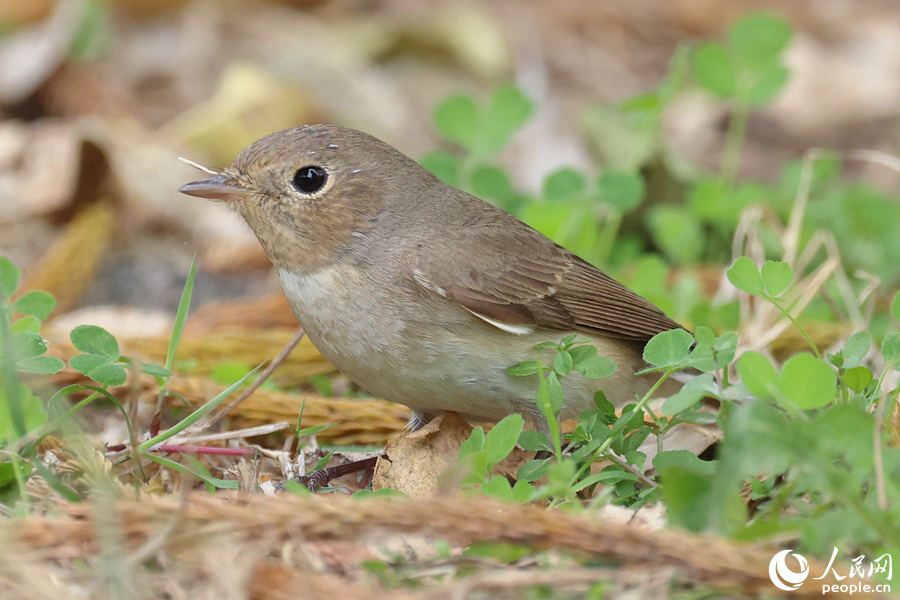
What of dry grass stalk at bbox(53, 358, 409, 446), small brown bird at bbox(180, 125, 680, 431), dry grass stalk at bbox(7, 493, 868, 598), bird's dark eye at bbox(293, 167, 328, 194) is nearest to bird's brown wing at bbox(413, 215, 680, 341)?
small brown bird at bbox(180, 125, 680, 431)

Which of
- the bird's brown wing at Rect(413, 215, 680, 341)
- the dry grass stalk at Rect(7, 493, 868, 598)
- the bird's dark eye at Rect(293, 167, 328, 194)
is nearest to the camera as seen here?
the dry grass stalk at Rect(7, 493, 868, 598)

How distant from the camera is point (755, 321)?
4.54m

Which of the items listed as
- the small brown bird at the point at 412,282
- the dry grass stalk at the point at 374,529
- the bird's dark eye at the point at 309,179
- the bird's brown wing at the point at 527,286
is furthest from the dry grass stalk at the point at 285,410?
the dry grass stalk at the point at 374,529

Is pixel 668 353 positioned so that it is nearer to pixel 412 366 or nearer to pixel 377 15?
pixel 412 366

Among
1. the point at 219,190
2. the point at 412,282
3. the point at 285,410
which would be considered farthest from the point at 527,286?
the point at 219,190

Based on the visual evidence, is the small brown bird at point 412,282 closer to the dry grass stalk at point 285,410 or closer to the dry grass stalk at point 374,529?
the dry grass stalk at point 285,410

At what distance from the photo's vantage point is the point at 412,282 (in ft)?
11.2

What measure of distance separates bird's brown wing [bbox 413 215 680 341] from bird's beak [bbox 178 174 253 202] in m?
0.76

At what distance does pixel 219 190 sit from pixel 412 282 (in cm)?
86

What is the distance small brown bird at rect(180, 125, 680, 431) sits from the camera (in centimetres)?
329

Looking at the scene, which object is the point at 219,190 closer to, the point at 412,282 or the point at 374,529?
the point at 412,282

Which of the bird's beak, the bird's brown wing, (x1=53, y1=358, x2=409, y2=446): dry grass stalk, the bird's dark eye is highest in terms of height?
the bird's dark eye

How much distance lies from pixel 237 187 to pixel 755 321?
272cm

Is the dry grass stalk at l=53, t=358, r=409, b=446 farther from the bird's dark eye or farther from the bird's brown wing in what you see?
the bird's dark eye
